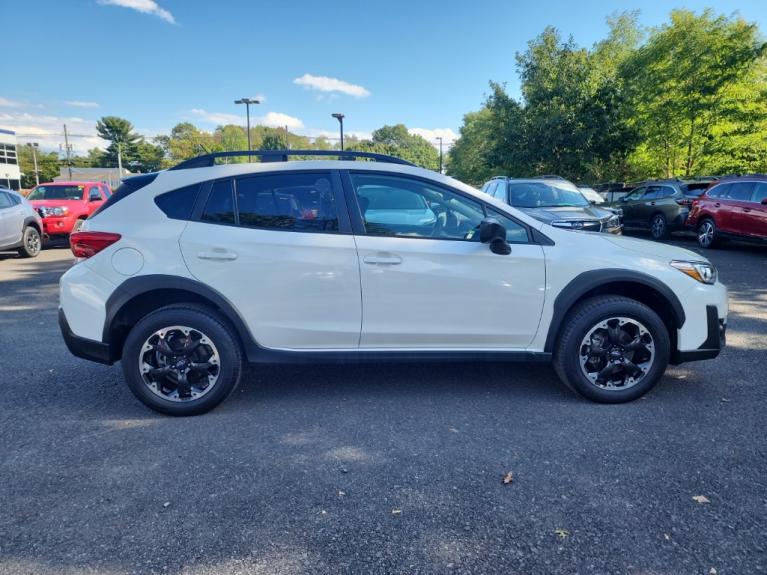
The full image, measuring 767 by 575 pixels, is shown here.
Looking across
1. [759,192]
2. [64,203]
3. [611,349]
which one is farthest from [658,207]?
[64,203]

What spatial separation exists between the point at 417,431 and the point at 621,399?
5.02 feet

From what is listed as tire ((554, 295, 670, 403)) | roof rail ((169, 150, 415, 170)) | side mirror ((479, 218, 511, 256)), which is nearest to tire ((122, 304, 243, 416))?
roof rail ((169, 150, 415, 170))

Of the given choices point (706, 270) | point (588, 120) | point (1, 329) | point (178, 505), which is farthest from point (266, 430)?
point (588, 120)

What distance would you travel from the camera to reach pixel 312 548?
7.41 feet

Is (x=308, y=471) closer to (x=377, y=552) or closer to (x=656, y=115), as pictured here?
(x=377, y=552)

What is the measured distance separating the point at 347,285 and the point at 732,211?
11203mm

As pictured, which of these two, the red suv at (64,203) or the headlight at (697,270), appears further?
the red suv at (64,203)

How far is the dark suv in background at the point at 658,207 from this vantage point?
13906 millimetres

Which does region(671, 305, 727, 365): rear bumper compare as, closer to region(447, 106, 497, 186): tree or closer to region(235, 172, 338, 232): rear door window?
region(235, 172, 338, 232): rear door window

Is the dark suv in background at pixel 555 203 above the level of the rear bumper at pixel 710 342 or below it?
above

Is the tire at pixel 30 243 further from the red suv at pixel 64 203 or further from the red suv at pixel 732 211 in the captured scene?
the red suv at pixel 732 211

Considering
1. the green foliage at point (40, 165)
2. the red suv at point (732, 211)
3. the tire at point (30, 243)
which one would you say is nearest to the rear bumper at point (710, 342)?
Result: the red suv at point (732, 211)

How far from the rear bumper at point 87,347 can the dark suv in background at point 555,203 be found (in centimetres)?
651

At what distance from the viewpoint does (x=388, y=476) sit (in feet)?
9.26
